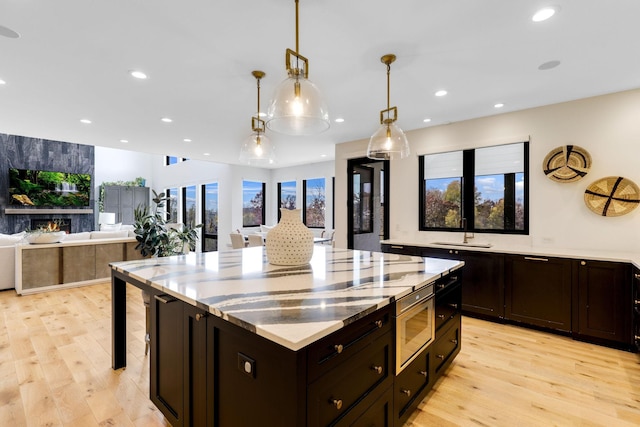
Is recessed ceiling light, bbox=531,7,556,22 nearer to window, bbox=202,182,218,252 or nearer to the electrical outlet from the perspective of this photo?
the electrical outlet

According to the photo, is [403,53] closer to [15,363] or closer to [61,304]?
[15,363]

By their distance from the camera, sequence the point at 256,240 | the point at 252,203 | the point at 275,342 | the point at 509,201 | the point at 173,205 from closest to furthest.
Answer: the point at 275,342 → the point at 509,201 → the point at 256,240 → the point at 252,203 → the point at 173,205

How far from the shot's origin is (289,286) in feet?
5.28

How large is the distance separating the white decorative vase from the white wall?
290cm

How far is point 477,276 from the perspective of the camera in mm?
3598

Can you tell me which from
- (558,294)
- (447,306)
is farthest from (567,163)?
(447,306)

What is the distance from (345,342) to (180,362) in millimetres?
941

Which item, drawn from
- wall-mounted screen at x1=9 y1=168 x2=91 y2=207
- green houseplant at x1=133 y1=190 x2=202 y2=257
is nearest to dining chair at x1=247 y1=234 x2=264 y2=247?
green houseplant at x1=133 y1=190 x2=202 y2=257

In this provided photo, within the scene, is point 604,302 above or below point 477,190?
below

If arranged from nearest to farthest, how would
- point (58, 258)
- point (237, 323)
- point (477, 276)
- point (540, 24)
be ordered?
point (237, 323)
point (540, 24)
point (477, 276)
point (58, 258)

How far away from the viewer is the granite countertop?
3.67ft

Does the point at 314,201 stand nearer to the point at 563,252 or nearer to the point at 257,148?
the point at 257,148

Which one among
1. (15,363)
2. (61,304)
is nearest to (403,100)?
(15,363)

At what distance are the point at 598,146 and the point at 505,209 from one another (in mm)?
1128
